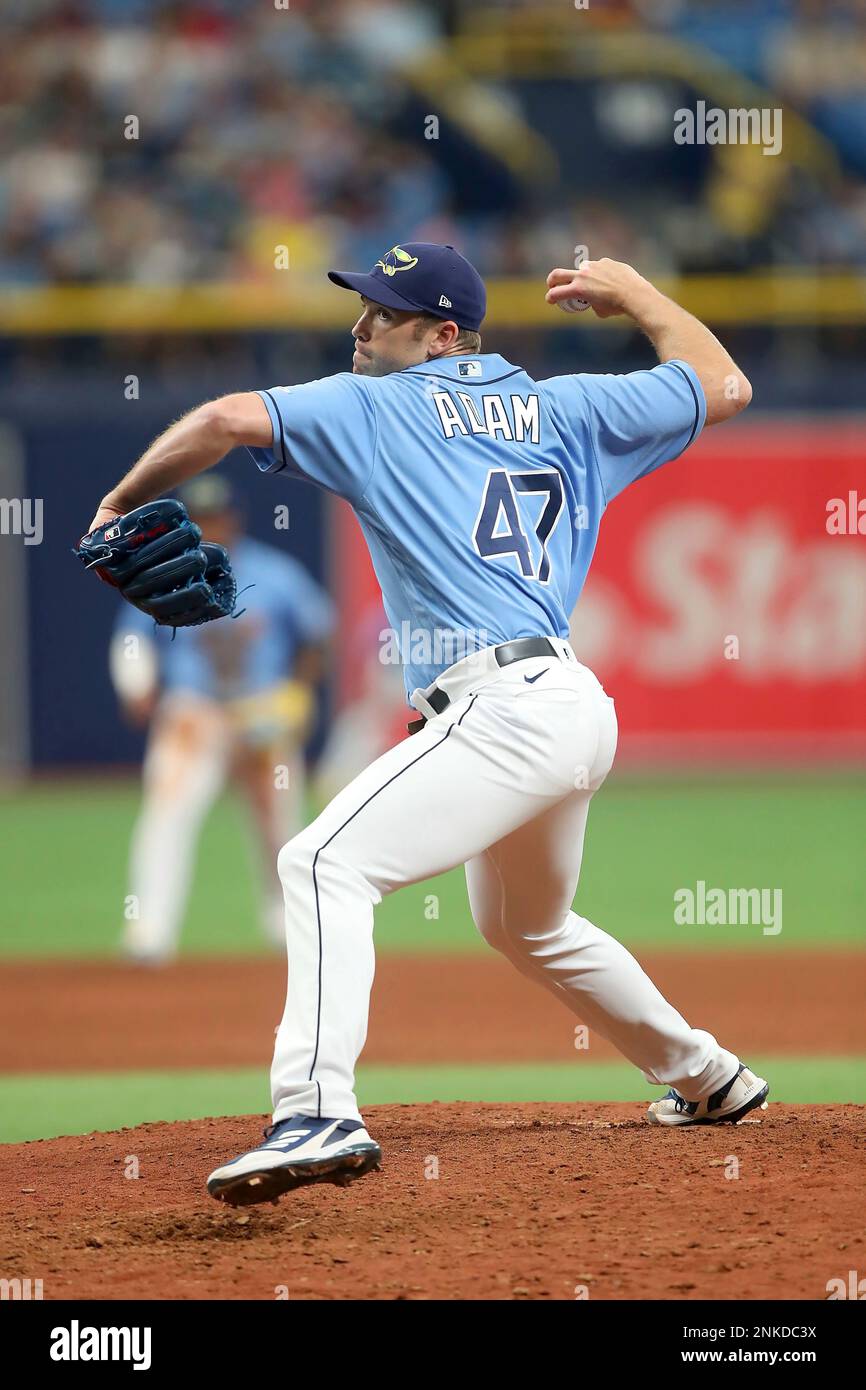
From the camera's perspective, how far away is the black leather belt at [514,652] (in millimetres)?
4207

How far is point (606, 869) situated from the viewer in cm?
1205

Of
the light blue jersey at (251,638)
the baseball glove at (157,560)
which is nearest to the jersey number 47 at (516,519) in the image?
the baseball glove at (157,560)

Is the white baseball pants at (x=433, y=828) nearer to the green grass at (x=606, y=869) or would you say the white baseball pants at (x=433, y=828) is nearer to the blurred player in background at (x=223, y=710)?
the blurred player in background at (x=223, y=710)

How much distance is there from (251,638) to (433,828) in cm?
596

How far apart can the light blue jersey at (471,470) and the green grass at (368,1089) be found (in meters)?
2.36

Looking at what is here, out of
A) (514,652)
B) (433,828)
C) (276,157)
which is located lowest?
(433,828)

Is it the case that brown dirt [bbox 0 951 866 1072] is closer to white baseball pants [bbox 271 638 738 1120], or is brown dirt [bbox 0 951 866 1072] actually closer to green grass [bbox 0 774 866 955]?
green grass [bbox 0 774 866 955]

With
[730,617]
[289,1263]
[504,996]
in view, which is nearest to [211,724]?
[504,996]

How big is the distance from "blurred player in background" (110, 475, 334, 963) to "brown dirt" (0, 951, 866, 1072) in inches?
19.0

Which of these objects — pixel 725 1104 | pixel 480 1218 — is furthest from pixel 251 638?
pixel 480 1218

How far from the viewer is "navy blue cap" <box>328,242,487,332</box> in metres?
4.32

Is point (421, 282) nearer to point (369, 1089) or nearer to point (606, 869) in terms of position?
point (369, 1089)

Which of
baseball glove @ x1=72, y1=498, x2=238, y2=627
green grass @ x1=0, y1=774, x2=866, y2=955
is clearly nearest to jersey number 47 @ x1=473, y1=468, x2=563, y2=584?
baseball glove @ x1=72, y1=498, x2=238, y2=627

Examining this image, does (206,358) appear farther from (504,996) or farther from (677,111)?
(504,996)
